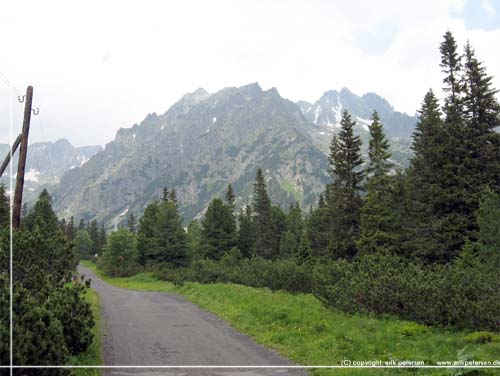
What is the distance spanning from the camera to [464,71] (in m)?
31.8

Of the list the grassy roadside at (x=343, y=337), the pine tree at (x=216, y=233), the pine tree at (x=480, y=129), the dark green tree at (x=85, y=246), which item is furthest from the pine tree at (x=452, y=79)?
the dark green tree at (x=85, y=246)

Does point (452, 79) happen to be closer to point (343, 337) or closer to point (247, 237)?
point (343, 337)

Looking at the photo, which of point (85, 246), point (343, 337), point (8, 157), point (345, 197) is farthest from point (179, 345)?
point (85, 246)

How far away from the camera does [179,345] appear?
1376 cm

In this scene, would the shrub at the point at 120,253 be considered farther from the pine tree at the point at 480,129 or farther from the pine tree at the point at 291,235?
the pine tree at the point at 480,129

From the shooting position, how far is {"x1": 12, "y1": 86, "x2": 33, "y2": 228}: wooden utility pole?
17391 millimetres

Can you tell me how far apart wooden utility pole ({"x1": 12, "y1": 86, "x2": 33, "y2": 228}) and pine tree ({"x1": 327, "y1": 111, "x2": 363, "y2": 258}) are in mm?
25090

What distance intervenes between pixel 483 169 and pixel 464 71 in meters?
7.53

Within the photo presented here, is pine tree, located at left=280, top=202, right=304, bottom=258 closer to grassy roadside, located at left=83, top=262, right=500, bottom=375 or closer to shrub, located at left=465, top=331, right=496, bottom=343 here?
grassy roadside, located at left=83, top=262, right=500, bottom=375

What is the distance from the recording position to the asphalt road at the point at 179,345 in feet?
35.2

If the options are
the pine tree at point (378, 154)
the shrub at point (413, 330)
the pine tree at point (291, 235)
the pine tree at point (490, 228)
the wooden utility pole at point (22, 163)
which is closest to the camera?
the shrub at point (413, 330)

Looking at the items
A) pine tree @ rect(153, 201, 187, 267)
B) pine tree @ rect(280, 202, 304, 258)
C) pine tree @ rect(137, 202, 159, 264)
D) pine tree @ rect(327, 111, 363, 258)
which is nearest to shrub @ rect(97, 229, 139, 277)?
pine tree @ rect(137, 202, 159, 264)

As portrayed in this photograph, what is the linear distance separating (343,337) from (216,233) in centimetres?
5065

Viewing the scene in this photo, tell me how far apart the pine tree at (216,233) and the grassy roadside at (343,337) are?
42.3 metres
